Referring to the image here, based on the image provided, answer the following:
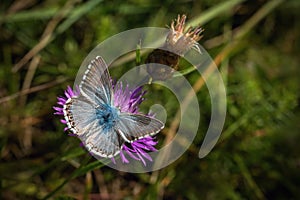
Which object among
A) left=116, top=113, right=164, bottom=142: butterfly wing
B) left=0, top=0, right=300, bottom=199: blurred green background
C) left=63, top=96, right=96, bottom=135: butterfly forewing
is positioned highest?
left=63, top=96, right=96, bottom=135: butterfly forewing

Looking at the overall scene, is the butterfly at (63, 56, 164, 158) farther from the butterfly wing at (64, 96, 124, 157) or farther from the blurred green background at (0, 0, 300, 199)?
the blurred green background at (0, 0, 300, 199)

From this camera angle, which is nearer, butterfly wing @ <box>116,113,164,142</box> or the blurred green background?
butterfly wing @ <box>116,113,164,142</box>

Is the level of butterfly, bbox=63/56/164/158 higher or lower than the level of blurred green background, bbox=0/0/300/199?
Result: higher

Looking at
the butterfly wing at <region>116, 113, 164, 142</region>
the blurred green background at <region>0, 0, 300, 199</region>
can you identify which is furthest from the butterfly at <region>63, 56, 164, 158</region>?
the blurred green background at <region>0, 0, 300, 199</region>

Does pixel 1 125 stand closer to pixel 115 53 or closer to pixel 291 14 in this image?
pixel 115 53

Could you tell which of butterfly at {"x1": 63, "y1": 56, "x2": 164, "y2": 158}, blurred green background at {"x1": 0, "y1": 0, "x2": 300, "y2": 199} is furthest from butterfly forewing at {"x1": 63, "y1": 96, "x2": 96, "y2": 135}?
blurred green background at {"x1": 0, "y1": 0, "x2": 300, "y2": 199}

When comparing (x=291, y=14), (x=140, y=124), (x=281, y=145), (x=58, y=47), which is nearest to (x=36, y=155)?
(x=58, y=47)

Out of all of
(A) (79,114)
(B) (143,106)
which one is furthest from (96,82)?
(B) (143,106)
